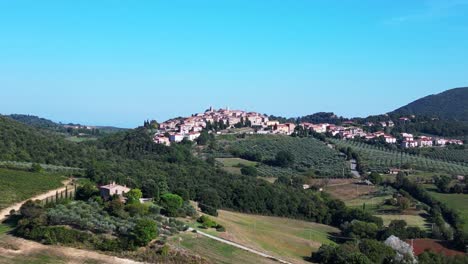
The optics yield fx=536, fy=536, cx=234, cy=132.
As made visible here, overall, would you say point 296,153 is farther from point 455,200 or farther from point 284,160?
point 455,200

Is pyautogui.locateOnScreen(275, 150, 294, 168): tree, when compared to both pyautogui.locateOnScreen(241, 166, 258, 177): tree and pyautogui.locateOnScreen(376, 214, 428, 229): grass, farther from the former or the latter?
pyautogui.locateOnScreen(376, 214, 428, 229): grass

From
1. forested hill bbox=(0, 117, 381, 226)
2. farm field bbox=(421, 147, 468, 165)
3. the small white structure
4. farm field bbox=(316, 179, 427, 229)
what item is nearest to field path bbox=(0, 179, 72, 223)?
forested hill bbox=(0, 117, 381, 226)

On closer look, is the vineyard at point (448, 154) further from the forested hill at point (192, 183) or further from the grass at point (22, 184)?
the grass at point (22, 184)

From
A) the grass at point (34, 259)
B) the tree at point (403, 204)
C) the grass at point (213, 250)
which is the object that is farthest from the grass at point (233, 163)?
the grass at point (34, 259)

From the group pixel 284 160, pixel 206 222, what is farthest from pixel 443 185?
pixel 206 222

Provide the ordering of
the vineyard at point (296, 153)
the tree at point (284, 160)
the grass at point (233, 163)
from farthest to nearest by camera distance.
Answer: the tree at point (284, 160) → the vineyard at point (296, 153) → the grass at point (233, 163)
